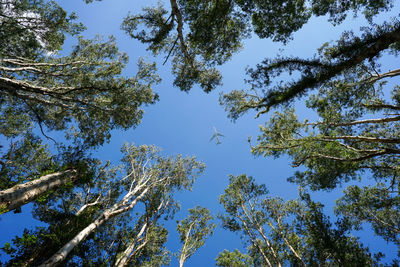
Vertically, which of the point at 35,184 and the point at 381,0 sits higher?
the point at 381,0

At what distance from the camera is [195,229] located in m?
15.5

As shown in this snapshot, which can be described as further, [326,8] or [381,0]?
[326,8]

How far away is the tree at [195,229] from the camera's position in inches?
560

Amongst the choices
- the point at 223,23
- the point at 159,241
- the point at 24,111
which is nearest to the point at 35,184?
the point at 24,111

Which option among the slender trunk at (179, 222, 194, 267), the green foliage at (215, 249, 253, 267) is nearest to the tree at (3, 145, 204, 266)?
the slender trunk at (179, 222, 194, 267)

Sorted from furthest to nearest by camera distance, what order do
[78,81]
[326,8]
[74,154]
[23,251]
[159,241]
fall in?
[159,241]
[78,81]
[74,154]
[23,251]
[326,8]

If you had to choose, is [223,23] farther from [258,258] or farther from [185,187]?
[258,258]

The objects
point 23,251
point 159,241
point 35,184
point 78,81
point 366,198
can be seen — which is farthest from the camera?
point 159,241

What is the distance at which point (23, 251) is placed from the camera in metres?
7.18

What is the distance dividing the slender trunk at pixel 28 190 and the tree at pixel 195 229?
10739mm

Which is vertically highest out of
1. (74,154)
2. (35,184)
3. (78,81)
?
(78,81)

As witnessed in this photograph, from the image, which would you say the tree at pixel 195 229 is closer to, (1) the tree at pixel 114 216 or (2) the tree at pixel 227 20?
(1) the tree at pixel 114 216

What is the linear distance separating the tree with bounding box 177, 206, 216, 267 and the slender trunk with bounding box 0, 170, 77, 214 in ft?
35.2

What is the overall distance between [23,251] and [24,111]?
8.31 m
